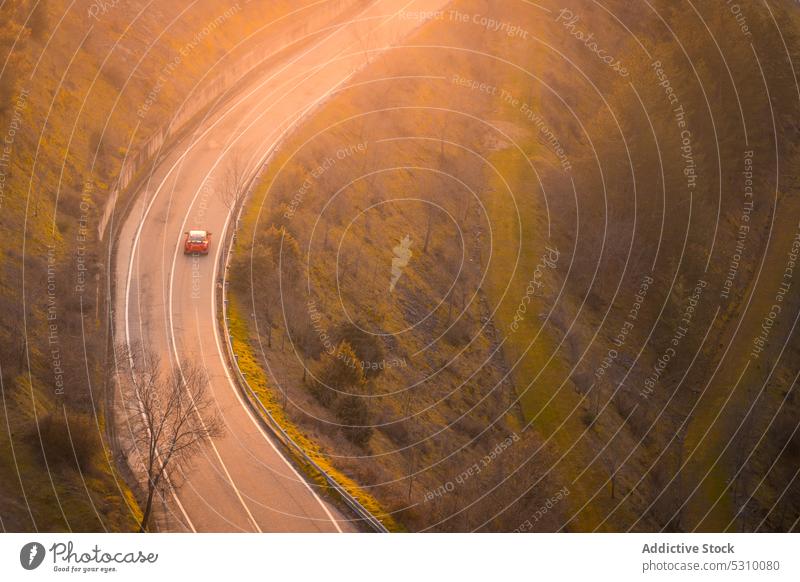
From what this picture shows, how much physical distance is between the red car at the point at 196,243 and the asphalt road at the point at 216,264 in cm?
42

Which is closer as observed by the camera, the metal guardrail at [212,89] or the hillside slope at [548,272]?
the hillside slope at [548,272]

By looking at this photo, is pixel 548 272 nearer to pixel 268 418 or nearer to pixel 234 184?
pixel 234 184

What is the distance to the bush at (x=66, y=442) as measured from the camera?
132 feet

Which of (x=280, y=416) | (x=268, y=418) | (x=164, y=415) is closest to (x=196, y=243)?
(x=280, y=416)

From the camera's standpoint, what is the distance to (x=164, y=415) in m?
42.2

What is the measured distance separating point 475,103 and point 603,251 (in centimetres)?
1562

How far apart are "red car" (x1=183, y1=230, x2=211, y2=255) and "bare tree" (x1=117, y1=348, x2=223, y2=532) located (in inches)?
393

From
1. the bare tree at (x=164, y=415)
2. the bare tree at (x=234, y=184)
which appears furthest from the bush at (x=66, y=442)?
the bare tree at (x=234, y=184)

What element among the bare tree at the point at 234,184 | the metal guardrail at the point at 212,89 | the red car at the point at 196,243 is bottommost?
the red car at the point at 196,243

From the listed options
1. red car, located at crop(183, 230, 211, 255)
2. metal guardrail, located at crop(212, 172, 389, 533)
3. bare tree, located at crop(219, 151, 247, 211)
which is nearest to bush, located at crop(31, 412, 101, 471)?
metal guardrail, located at crop(212, 172, 389, 533)

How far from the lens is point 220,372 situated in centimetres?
4934

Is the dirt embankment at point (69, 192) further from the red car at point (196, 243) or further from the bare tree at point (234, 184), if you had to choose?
the bare tree at point (234, 184)

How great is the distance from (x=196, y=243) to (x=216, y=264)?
1698 mm

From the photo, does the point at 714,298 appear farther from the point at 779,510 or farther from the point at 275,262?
the point at 275,262
